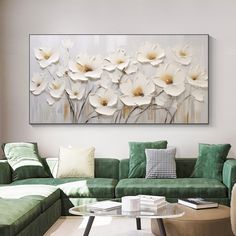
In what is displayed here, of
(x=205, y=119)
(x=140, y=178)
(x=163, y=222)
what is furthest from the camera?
(x=205, y=119)

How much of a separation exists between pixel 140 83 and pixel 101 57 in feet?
2.07

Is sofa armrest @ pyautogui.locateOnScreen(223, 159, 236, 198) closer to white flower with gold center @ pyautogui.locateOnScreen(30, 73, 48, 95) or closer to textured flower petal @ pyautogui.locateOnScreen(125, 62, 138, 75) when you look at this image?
textured flower petal @ pyautogui.locateOnScreen(125, 62, 138, 75)

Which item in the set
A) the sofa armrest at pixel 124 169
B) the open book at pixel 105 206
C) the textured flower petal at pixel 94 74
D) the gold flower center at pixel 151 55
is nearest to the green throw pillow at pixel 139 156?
the sofa armrest at pixel 124 169

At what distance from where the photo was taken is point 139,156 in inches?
250

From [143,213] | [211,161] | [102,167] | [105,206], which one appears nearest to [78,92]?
[102,167]

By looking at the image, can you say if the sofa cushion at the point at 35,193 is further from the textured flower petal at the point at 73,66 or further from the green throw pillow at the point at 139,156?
the textured flower petal at the point at 73,66

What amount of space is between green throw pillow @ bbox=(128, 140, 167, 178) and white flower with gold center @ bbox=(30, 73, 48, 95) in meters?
1.42

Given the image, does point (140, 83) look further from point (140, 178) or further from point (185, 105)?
point (140, 178)

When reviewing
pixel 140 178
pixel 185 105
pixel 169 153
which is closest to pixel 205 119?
pixel 185 105

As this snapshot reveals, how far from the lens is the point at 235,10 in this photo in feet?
21.9

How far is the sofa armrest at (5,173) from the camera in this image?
6.04m

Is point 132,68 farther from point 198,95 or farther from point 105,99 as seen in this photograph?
point 198,95

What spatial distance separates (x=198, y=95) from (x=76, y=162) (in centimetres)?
185

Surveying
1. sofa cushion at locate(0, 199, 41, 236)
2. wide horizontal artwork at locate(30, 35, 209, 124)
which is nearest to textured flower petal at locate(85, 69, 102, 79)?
wide horizontal artwork at locate(30, 35, 209, 124)
